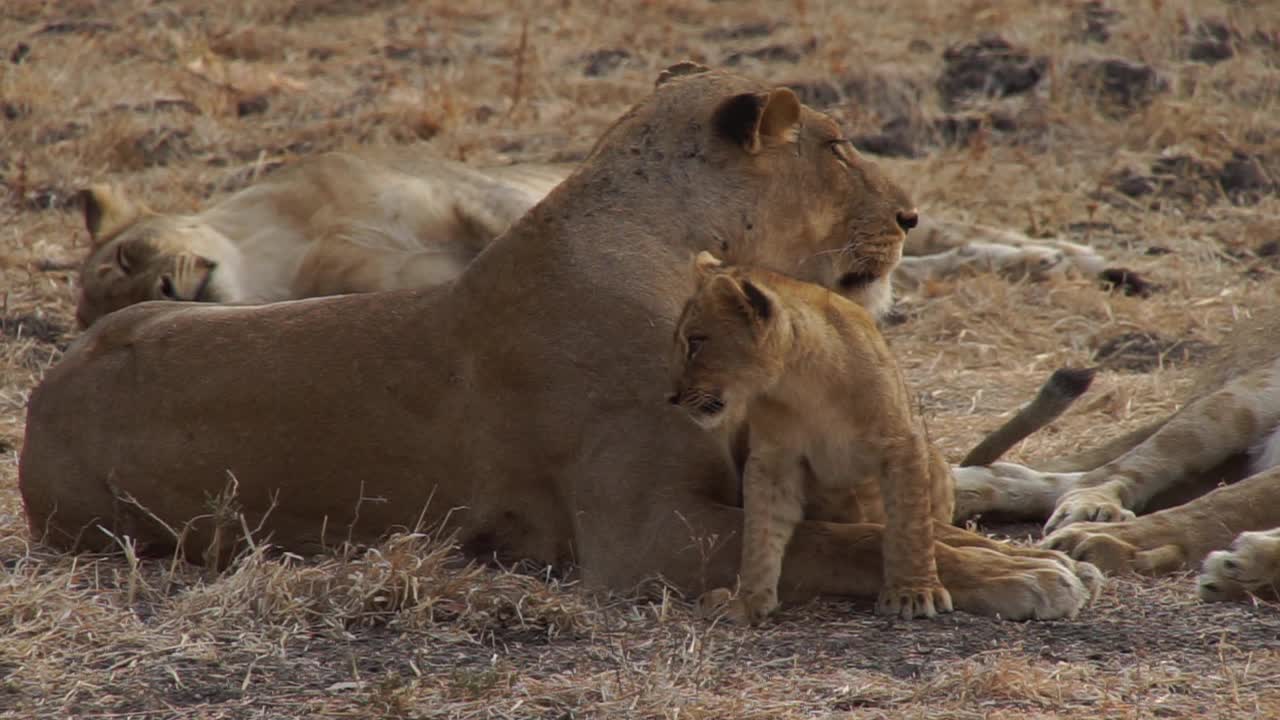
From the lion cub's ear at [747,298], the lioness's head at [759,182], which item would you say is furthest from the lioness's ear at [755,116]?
the lion cub's ear at [747,298]

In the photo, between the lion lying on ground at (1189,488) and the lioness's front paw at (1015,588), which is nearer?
the lioness's front paw at (1015,588)

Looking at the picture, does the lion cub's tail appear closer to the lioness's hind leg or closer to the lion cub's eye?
the lioness's hind leg

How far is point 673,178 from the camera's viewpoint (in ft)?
12.7

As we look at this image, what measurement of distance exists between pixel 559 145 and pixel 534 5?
9.86 ft

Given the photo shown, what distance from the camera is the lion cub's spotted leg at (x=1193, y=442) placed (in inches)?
177

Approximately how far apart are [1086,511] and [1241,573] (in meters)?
0.66

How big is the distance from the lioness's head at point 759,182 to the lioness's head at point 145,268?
2384 mm

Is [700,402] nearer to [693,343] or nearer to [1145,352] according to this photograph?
[693,343]

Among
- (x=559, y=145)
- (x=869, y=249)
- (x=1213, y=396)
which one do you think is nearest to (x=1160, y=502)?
(x=1213, y=396)

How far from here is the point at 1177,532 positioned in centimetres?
391

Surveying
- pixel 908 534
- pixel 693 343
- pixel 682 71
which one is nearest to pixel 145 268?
pixel 682 71

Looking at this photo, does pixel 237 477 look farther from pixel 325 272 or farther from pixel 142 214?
pixel 142 214

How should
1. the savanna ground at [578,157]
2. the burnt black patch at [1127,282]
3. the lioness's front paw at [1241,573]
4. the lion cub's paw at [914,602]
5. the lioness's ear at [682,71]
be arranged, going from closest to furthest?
1. the savanna ground at [578,157]
2. the lion cub's paw at [914,602]
3. the lioness's front paw at [1241,573]
4. the lioness's ear at [682,71]
5. the burnt black patch at [1127,282]

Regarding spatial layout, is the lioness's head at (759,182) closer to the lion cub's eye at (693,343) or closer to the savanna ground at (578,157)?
the lion cub's eye at (693,343)
